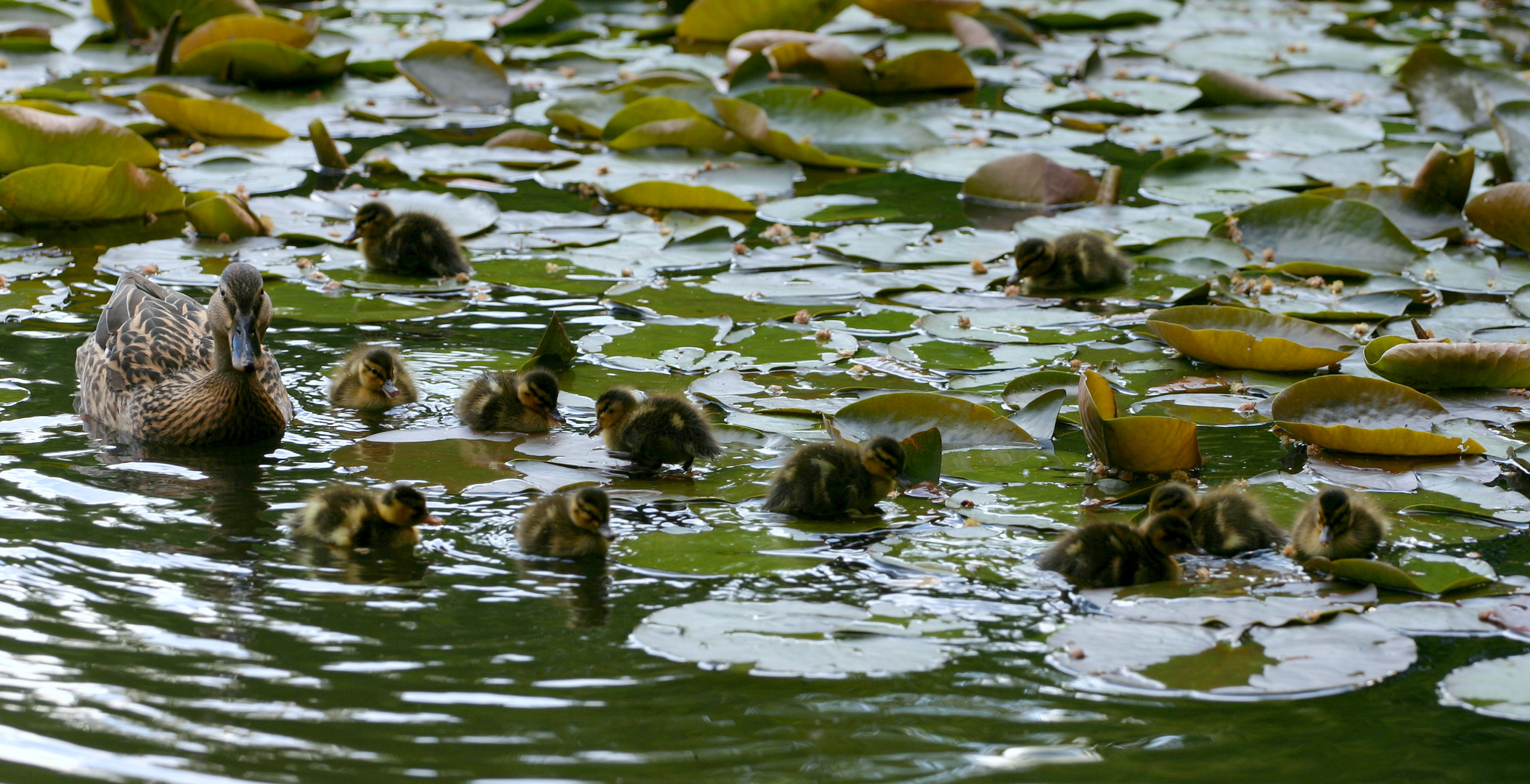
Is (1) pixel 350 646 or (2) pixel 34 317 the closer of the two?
(1) pixel 350 646

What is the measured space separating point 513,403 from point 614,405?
46 centimetres

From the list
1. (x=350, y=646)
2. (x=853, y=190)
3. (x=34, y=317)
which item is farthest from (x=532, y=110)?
(x=350, y=646)

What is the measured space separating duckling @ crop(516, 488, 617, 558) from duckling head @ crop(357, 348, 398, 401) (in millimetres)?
1263

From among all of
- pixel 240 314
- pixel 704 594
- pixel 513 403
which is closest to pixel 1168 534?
pixel 704 594

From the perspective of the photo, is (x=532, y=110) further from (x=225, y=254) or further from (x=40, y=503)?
(x=40, y=503)

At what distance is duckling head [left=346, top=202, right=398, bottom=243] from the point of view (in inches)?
255

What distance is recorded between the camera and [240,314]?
15.4 ft

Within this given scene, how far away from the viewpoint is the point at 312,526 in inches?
154

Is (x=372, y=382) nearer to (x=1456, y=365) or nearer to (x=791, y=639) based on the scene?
(x=791, y=639)

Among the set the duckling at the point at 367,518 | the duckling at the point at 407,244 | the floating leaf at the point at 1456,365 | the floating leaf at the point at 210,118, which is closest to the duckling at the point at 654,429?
the duckling at the point at 367,518

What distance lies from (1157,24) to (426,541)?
10408 mm

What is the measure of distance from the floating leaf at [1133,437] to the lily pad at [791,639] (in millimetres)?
1183

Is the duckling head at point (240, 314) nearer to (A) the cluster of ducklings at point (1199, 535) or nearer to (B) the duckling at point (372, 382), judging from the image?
(B) the duckling at point (372, 382)

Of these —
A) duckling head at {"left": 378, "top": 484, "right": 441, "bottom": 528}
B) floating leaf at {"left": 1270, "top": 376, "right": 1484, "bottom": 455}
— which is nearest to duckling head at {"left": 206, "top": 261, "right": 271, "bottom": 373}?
duckling head at {"left": 378, "top": 484, "right": 441, "bottom": 528}
